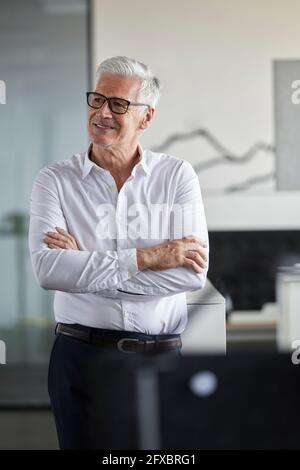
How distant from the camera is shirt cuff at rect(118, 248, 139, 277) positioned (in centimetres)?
167

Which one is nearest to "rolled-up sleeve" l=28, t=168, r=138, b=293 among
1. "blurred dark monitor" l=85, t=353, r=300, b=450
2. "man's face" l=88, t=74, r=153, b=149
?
"man's face" l=88, t=74, r=153, b=149

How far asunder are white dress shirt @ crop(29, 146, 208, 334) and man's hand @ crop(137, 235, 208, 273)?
2cm

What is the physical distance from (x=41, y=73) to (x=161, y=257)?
6.23 feet

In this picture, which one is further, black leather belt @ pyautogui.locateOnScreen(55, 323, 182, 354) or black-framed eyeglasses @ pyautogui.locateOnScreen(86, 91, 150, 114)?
black-framed eyeglasses @ pyautogui.locateOnScreen(86, 91, 150, 114)

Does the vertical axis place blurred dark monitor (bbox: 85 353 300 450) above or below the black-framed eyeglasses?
below

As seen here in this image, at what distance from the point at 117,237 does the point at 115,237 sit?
0.05 ft

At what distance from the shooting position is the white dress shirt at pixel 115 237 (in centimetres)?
164

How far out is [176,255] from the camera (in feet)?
5.67

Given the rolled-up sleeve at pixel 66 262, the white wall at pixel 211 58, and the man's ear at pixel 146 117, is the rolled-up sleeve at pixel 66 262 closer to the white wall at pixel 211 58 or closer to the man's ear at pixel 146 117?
the man's ear at pixel 146 117

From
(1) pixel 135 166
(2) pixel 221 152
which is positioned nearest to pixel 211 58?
(2) pixel 221 152

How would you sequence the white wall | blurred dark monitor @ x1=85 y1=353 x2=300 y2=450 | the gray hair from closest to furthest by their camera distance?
blurred dark monitor @ x1=85 y1=353 x2=300 y2=450 < the gray hair < the white wall

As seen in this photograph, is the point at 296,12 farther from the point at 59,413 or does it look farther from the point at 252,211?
the point at 59,413

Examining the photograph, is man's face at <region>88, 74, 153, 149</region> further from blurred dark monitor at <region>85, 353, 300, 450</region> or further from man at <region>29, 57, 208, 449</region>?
blurred dark monitor at <region>85, 353, 300, 450</region>

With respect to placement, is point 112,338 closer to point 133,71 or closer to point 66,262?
point 66,262
